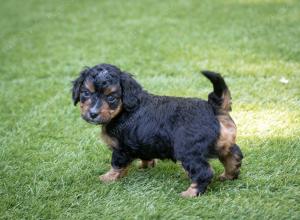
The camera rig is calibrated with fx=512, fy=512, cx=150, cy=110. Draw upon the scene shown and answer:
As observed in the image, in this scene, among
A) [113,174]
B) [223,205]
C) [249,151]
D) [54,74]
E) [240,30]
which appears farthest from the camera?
[240,30]

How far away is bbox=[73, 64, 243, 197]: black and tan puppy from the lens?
14.1ft

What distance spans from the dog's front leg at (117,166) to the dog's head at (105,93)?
0.37m

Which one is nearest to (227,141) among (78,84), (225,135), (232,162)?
(225,135)

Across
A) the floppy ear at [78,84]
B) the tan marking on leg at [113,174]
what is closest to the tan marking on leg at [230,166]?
the tan marking on leg at [113,174]

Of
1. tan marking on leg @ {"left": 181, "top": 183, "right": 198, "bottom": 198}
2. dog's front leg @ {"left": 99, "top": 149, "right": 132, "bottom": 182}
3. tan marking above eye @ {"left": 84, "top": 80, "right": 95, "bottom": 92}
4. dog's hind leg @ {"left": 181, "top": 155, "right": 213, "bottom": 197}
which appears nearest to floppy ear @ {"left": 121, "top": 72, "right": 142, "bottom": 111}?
tan marking above eye @ {"left": 84, "top": 80, "right": 95, "bottom": 92}

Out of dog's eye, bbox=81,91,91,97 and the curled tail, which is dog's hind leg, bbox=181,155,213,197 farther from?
dog's eye, bbox=81,91,91,97

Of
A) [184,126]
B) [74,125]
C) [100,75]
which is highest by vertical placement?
[100,75]

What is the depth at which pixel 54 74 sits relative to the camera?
848cm

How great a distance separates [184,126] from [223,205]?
2.42 feet

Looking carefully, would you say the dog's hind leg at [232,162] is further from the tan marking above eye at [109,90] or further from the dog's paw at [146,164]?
the tan marking above eye at [109,90]

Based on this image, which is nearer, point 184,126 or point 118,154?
point 184,126

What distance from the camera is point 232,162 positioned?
4520mm

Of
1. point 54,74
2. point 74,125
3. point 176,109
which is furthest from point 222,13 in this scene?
point 176,109

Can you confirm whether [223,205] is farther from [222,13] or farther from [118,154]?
[222,13]
